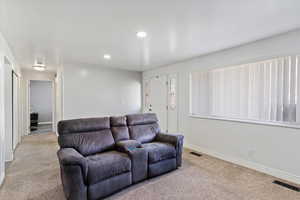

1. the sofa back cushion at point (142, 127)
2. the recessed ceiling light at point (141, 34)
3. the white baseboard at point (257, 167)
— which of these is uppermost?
the recessed ceiling light at point (141, 34)

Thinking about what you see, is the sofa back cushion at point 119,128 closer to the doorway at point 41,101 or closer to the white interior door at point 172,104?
the white interior door at point 172,104

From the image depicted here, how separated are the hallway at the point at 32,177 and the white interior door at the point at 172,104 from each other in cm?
319

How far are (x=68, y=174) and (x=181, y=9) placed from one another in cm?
239

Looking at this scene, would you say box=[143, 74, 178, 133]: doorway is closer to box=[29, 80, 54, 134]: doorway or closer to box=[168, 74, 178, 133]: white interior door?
box=[168, 74, 178, 133]: white interior door

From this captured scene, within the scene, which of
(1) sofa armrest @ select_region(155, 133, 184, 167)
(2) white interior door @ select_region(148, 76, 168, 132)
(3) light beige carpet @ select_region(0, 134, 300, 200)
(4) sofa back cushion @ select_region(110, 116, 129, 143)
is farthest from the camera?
(2) white interior door @ select_region(148, 76, 168, 132)

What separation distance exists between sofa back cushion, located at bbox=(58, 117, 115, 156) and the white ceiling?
4.97ft

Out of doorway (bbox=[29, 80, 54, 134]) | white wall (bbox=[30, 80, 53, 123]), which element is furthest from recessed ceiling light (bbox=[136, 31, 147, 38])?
white wall (bbox=[30, 80, 53, 123])

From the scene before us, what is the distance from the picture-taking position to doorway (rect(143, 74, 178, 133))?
5047mm

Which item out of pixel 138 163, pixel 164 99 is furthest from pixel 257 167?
pixel 164 99

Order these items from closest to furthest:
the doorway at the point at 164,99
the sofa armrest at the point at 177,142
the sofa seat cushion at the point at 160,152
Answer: the sofa seat cushion at the point at 160,152 < the sofa armrest at the point at 177,142 < the doorway at the point at 164,99

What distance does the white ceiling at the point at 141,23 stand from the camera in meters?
1.93

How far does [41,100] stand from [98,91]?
542cm

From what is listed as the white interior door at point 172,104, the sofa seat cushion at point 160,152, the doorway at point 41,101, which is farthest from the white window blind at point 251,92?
the doorway at point 41,101

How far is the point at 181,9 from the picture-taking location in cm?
201
